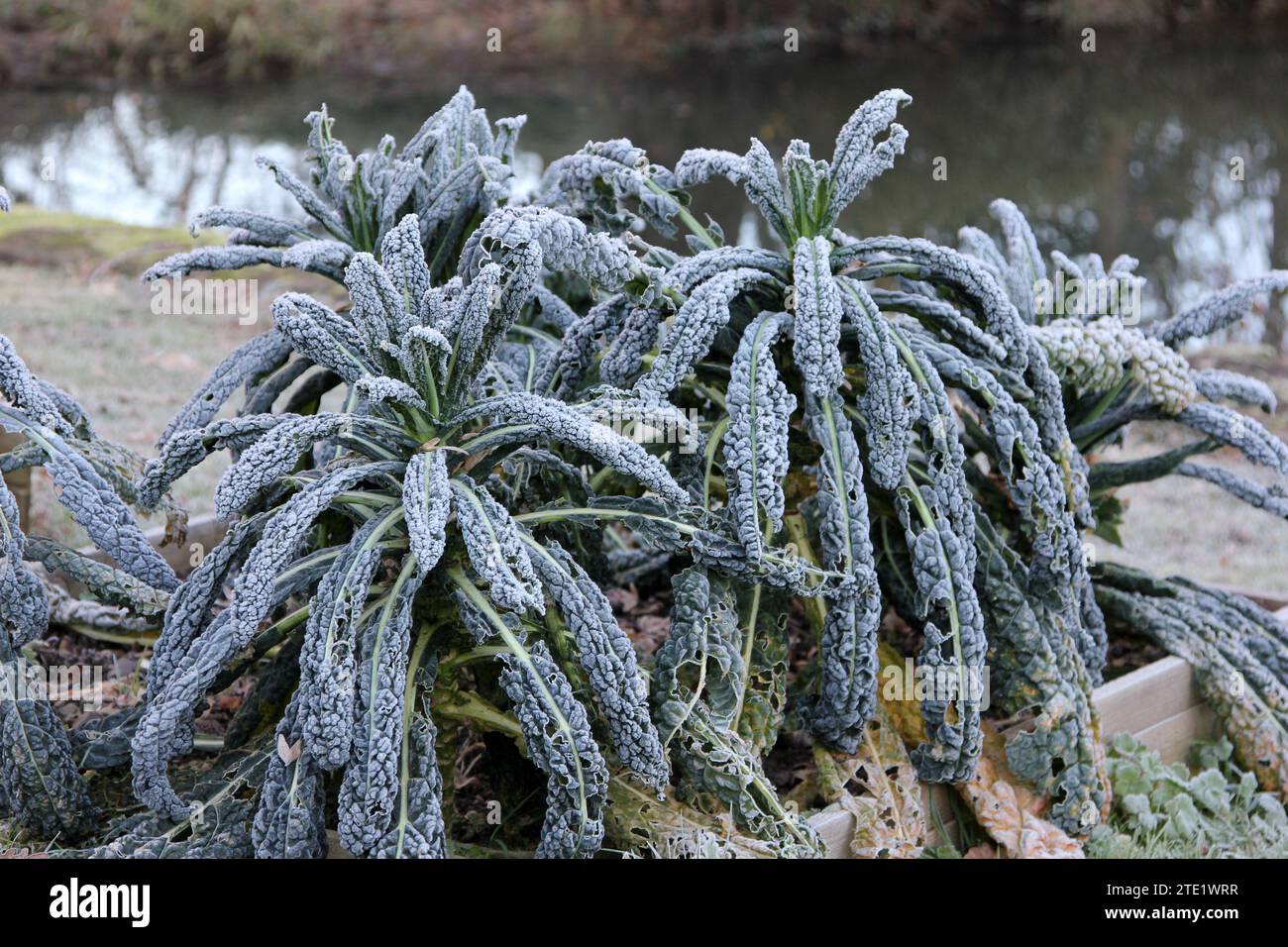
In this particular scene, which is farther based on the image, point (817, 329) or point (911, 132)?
point (911, 132)

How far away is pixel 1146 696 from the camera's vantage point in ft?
8.75

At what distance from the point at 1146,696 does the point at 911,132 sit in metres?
10.7

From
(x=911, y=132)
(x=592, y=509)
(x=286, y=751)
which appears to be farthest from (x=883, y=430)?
(x=911, y=132)

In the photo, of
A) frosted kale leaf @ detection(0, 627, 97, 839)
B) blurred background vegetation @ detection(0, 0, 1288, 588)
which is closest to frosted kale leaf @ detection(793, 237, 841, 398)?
frosted kale leaf @ detection(0, 627, 97, 839)

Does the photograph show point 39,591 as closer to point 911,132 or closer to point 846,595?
point 846,595

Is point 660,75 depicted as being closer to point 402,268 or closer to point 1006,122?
point 1006,122

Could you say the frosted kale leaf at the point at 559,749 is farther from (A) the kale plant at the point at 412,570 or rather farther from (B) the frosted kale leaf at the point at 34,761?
(B) the frosted kale leaf at the point at 34,761

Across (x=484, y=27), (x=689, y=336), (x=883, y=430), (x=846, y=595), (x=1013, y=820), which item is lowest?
(x=1013, y=820)

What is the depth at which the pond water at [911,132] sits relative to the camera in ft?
29.5

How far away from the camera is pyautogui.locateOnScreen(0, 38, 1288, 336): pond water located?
898 cm

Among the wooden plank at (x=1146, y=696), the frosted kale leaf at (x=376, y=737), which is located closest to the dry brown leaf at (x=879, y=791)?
the wooden plank at (x=1146, y=696)

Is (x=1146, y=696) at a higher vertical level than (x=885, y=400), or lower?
lower
